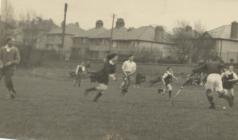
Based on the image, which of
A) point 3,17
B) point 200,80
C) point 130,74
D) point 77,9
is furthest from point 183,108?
point 3,17

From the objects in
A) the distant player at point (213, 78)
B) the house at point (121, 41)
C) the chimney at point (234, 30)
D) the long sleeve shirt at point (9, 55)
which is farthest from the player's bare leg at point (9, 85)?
the chimney at point (234, 30)

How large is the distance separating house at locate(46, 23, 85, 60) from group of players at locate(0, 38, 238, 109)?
163 millimetres

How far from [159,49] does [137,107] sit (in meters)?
0.50

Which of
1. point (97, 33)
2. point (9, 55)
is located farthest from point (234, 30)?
point (9, 55)

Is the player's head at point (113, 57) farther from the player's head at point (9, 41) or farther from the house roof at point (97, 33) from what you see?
the player's head at point (9, 41)

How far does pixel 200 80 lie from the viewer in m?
3.13

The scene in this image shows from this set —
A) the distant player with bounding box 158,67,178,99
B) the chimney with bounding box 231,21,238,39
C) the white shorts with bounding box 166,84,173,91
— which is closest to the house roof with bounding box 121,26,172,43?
the distant player with bounding box 158,67,178,99

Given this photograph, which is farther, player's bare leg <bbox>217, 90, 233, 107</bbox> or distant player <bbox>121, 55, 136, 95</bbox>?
distant player <bbox>121, 55, 136, 95</bbox>

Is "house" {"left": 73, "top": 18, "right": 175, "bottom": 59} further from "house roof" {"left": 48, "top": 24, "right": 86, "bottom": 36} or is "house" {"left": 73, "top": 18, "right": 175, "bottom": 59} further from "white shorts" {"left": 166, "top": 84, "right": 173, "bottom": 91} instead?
"white shorts" {"left": 166, "top": 84, "right": 173, "bottom": 91}

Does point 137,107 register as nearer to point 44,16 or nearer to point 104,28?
point 104,28

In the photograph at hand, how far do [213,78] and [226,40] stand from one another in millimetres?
313

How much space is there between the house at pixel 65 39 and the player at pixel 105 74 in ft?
0.91

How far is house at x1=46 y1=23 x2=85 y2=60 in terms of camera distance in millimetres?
3312

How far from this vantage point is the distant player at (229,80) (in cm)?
300
